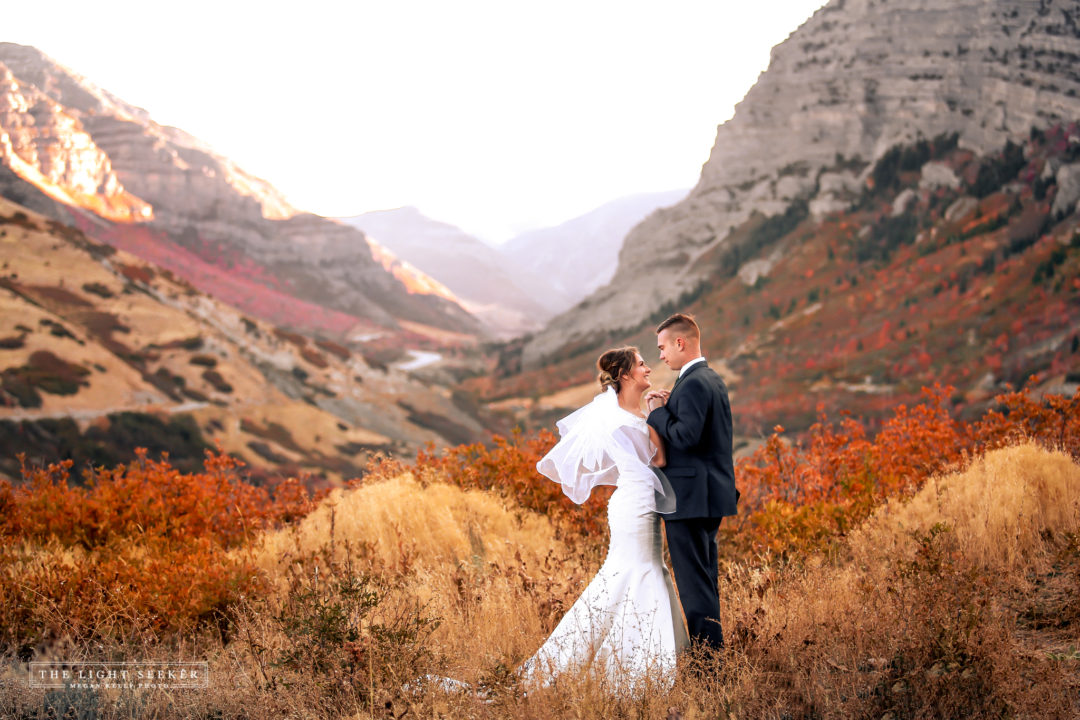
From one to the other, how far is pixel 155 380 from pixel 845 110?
281 ft

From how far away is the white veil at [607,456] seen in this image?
4.68 m

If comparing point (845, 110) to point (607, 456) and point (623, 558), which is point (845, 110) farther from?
point (623, 558)

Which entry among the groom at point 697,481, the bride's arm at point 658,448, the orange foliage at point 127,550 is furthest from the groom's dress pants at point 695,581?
the orange foliage at point 127,550

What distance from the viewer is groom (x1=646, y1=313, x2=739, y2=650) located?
4508mm

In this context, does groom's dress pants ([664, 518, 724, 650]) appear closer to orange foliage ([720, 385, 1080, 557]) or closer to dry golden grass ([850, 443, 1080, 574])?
dry golden grass ([850, 443, 1080, 574])

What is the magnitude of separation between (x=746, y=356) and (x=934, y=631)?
235 feet

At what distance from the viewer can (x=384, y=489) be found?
855cm

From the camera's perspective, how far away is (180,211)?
14738 cm

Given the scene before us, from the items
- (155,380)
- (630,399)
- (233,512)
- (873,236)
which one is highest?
(873,236)

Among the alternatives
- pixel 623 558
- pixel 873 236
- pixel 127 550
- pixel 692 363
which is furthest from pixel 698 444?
pixel 873 236

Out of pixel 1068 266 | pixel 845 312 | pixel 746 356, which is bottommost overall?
pixel 746 356

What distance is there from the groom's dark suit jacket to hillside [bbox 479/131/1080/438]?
45986 mm

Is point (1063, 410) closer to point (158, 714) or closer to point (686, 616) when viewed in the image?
point (686, 616)

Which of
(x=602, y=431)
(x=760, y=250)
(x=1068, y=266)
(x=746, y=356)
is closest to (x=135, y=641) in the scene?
(x=602, y=431)
